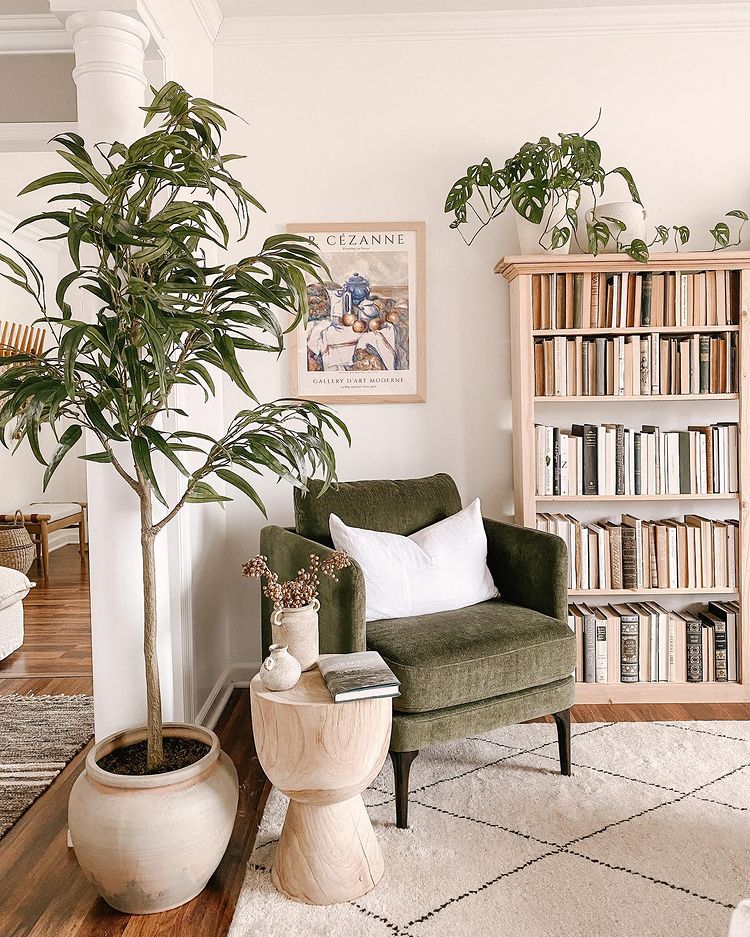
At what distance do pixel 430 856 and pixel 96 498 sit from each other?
1338mm

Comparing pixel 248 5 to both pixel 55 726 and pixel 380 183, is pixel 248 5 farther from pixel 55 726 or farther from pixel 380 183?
pixel 55 726

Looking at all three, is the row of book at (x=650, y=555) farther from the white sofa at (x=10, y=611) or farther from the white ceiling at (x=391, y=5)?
the white sofa at (x=10, y=611)

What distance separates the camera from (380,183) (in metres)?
3.46

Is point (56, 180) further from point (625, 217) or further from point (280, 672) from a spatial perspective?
point (625, 217)

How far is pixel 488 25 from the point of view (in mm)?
A: 3381

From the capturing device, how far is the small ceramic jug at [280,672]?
209cm

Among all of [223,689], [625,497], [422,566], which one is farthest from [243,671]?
[625,497]

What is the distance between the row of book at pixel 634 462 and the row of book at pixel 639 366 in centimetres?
17

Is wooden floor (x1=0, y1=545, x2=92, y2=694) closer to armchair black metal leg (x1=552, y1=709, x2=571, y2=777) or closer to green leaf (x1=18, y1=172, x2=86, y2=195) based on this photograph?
armchair black metal leg (x1=552, y1=709, x2=571, y2=777)

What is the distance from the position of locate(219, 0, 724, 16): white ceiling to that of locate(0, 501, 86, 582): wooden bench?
3.96 meters

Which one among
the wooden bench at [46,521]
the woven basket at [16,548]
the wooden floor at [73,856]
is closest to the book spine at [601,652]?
the wooden floor at [73,856]

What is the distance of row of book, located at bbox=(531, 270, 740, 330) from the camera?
10.6ft

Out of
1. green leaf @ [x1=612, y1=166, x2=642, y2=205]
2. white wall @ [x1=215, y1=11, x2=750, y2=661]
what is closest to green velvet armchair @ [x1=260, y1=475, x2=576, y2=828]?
white wall @ [x1=215, y1=11, x2=750, y2=661]

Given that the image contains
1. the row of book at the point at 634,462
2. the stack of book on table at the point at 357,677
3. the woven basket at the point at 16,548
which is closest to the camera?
the stack of book on table at the point at 357,677
